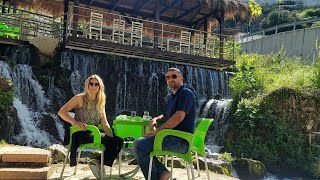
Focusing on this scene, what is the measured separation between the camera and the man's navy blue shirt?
3385mm

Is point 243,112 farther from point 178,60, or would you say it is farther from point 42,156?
point 42,156

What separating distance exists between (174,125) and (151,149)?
0.31 m

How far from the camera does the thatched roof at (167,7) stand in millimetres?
13930

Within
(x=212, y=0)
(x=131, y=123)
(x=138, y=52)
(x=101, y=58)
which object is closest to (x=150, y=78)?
(x=138, y=52)

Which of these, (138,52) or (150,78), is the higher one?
(138,52)

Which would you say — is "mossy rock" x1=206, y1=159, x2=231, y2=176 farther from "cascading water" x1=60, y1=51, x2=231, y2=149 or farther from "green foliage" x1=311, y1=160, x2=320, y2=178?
"cascading water" x1=60, y1=51, x2=231, y2=149

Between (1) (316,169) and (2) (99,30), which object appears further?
(2) (99,30)

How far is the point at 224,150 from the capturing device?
31.8 ft

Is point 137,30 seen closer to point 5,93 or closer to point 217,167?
point 5,93

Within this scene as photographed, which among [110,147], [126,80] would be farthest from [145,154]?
[126,80]

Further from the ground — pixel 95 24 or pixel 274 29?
pixel 274 29

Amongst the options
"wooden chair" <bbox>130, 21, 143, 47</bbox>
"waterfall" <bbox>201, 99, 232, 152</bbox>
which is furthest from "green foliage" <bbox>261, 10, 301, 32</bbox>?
"waterfall" <bbox>201, 99, 232, 152</bbox>

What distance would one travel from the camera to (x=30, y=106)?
9664mm

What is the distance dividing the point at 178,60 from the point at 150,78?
1.60 metres
